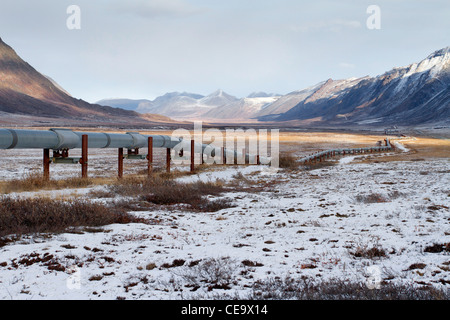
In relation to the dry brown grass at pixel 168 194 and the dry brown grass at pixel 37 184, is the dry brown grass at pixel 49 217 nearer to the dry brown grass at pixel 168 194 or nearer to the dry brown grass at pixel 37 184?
the dry brown grass at pixel 168 194

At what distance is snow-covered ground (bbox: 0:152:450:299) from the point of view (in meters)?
4.78

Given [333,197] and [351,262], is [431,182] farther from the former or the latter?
[351,262]

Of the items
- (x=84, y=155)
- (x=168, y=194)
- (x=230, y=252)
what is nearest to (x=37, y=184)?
(x=84, y=155)

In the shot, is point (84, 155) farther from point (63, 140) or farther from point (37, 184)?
point (37, 184)

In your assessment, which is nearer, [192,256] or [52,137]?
[192,256]

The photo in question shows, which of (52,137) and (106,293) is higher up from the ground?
(52,137)

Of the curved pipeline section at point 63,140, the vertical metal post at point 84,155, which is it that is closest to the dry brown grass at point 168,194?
the vertical metal post at point 84,155

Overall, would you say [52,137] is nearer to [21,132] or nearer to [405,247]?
[21,132]

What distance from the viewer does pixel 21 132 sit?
12.9 meters

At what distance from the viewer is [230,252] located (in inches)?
246
